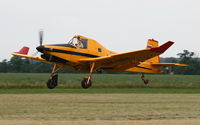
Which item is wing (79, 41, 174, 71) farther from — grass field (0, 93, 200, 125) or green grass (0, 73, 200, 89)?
grass field (0, 93, 200, 125)

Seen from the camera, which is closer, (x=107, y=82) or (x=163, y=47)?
(x=163, y=47)

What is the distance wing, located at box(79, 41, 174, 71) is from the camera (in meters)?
23.9

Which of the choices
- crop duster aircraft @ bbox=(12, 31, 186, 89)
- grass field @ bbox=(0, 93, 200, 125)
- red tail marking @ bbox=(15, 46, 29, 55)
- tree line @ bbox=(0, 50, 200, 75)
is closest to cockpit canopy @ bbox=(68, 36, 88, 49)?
crop duster aircraft @ bbox=(12, 31, 186, 89)

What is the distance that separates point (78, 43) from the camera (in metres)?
25.0

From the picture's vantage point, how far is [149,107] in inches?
556

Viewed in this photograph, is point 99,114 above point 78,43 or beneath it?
beneath

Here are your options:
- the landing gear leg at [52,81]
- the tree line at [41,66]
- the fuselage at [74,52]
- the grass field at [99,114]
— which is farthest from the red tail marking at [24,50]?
the tree line at [41,66]

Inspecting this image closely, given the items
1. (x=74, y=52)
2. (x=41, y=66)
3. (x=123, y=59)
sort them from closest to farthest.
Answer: (x=74, y=52)
(x=123, y=59)
(x=41, y=66)

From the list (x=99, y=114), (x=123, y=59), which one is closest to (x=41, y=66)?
(x=123, y=59)

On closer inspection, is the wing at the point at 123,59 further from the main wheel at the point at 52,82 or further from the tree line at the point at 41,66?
the tree line at the point at 41,66

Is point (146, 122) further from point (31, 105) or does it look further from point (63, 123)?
point (31, 105)

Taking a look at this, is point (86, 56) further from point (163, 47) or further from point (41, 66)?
point (41, 66)

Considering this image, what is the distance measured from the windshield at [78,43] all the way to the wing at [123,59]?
842 mm

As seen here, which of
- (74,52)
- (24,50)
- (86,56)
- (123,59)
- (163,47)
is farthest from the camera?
(24,50)
